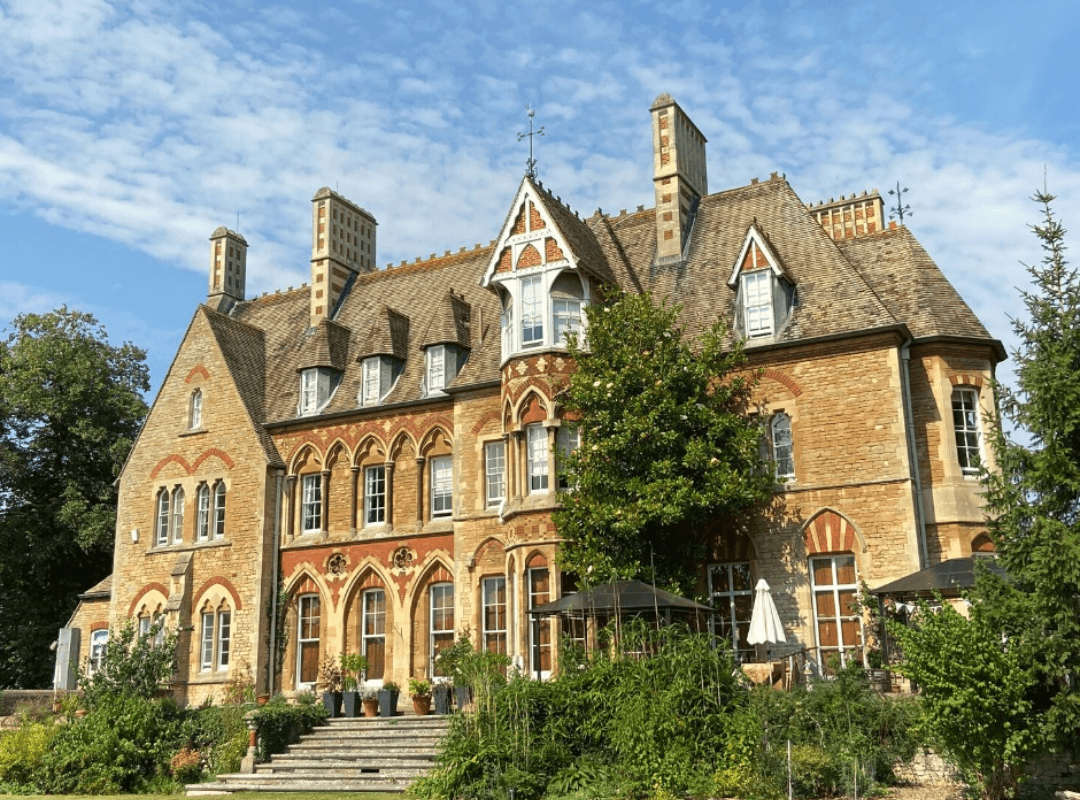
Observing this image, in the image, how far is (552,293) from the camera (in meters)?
26.5

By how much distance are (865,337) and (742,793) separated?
37.7ft

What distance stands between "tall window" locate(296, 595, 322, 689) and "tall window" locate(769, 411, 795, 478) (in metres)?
13.5

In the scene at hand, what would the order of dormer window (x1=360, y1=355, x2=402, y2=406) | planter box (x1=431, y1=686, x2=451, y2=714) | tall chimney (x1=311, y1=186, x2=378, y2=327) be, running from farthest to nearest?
1. tall chimney (x1=311, y1=186, x2=378, y2=327)
2. dormer window (x1=360, y1=355, x2=402, y2=406)
3. planter box (x1=431, y1=686, x2=451, y2=714)

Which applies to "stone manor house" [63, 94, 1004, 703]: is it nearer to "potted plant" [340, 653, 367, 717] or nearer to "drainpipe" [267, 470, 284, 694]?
"drainpipe" [267, 470, 284, 694]

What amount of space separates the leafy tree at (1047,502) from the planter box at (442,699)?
12.6 m

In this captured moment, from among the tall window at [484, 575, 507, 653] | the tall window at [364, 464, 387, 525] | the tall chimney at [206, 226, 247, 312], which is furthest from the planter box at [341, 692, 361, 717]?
the tall chimney at [206, 226, 247, 312]

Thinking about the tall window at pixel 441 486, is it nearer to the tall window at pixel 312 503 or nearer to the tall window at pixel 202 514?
the tall window at pixel 312 503

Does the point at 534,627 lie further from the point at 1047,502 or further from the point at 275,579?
the point at 1047,502

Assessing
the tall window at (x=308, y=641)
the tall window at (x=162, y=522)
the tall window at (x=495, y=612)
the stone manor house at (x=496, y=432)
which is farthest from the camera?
the tall window at (x=162, y=522)

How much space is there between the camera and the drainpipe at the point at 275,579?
2983cm

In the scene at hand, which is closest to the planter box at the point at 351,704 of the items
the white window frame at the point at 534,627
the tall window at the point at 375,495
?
the white window frame at the point at 534,627

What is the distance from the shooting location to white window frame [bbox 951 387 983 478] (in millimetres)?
23531

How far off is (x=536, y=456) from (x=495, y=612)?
416 centimetres

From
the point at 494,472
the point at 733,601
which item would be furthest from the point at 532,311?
the point at 733,601
